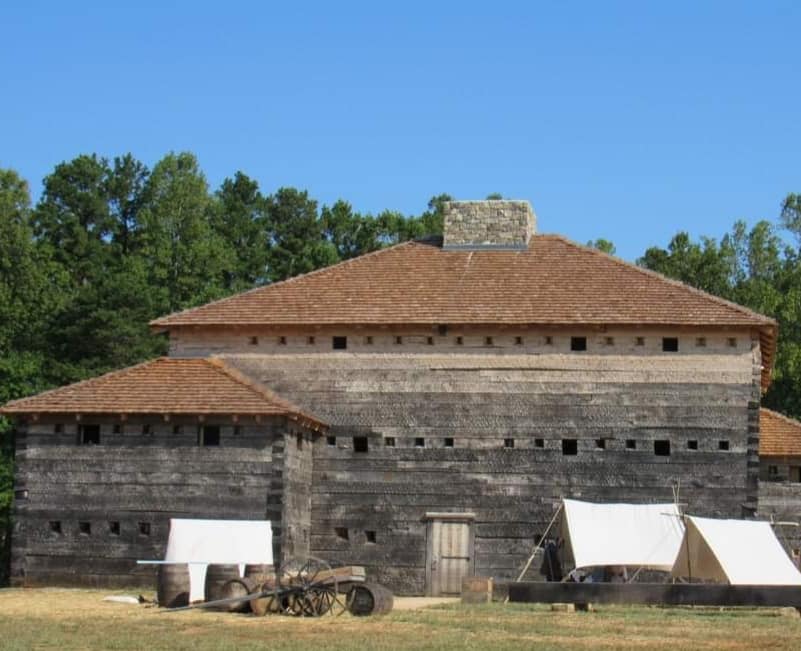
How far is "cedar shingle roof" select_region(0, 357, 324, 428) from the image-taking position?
35906mm

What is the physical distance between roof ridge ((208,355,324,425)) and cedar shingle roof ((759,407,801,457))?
1219 centimetres

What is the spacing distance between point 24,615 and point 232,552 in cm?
448

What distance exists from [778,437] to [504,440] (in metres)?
8.62

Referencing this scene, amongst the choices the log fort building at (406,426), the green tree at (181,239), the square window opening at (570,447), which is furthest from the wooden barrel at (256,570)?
the green tree at (181,239)

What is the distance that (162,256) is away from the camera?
6500 centimetres

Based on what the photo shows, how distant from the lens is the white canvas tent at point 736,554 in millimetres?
29625

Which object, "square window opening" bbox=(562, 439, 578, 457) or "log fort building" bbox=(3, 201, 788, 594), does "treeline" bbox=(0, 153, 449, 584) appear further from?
"square window opening" bbox=(562, 439, 578, 457)

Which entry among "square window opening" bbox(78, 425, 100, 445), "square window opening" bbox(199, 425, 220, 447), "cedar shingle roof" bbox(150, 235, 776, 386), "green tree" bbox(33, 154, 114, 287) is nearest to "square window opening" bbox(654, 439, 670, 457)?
"cedar shingle roof" bbox(150, 235, 776, 386)

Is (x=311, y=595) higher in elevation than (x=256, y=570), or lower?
lower

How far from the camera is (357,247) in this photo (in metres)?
70.8

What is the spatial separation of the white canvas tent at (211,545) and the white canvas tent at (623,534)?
639 centimetres

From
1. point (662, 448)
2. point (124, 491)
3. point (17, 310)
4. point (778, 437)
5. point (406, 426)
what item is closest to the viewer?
point (124, 491)

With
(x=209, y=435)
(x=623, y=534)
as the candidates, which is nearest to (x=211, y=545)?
(x=209, y=435)

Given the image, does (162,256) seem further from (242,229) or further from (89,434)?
(89,434)
